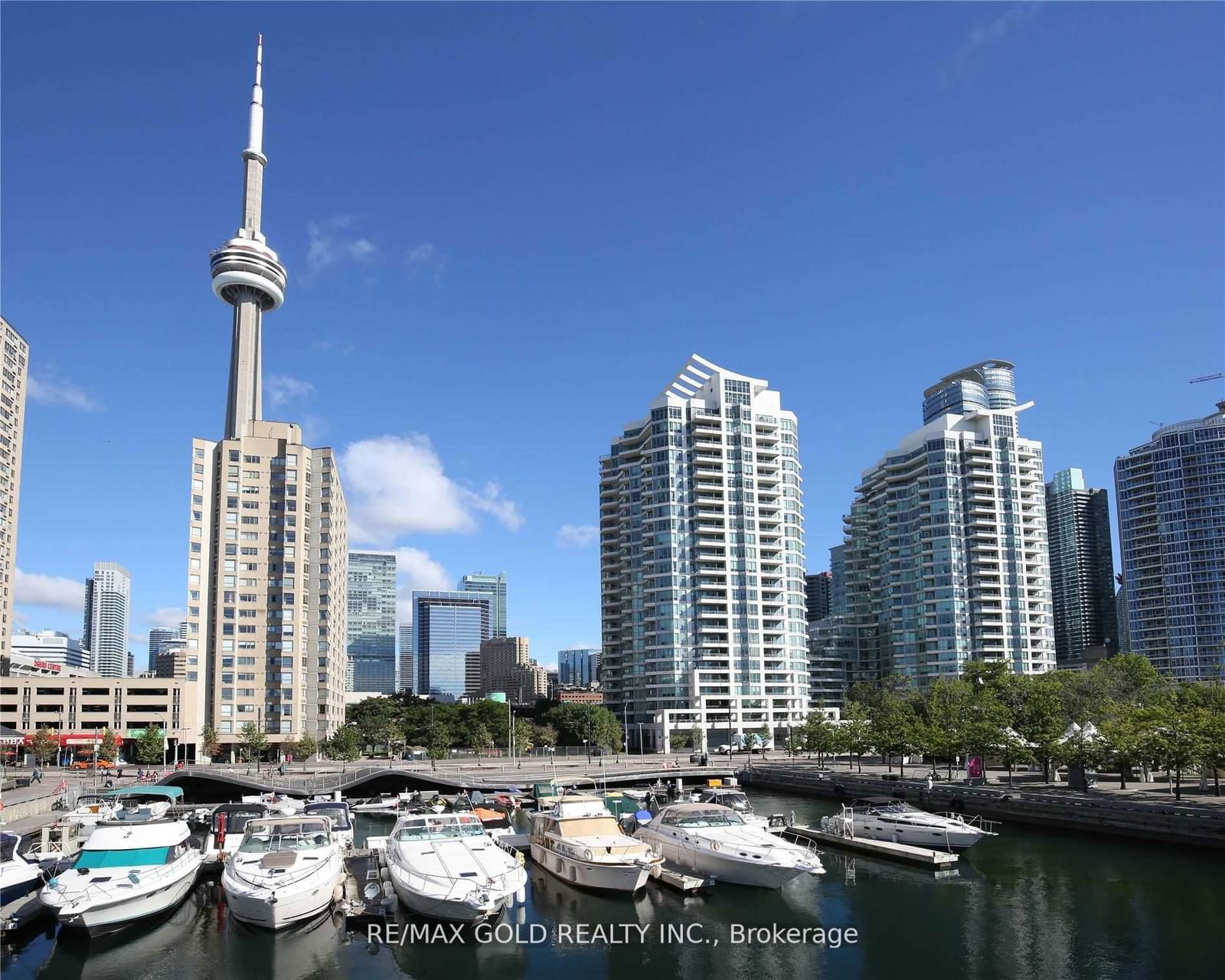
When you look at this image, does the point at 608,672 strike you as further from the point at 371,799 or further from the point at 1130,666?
the point at 371,799

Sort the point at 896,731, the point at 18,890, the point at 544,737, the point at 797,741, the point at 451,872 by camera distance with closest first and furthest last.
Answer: the point at 451,872 → the point at 18,890 → the point at 896,731 → the point at 797,741 → the point at 544,737

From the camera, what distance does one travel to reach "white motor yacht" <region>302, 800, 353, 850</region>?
2549 inches

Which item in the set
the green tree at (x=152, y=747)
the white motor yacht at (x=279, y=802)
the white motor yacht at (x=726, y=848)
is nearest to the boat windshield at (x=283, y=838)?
the white motor yacht at (x=726, y=848)

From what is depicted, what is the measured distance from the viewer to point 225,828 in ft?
231

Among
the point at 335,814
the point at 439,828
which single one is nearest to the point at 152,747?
the point at 335,814

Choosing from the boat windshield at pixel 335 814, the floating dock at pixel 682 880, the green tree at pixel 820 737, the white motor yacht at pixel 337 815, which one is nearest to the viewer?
the floating dock at pixel 682 880

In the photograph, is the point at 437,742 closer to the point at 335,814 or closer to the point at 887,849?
the point at 335,814

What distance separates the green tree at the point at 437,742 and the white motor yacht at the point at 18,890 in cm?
8333

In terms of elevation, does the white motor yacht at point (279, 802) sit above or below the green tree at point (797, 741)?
above

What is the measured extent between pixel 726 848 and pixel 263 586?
123991 millimetres

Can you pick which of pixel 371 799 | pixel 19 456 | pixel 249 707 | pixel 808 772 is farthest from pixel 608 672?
pixel 19 456

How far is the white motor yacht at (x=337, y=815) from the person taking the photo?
6475 centimetres

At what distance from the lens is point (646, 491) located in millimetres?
189875

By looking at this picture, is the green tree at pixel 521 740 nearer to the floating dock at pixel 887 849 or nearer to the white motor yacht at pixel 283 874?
the floating dock at pixel 887 849
